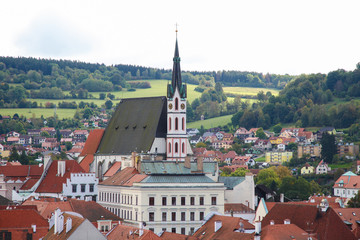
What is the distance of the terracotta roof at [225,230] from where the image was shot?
86375mm

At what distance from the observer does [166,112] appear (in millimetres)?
138125

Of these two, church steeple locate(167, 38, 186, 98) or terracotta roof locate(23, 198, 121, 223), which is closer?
terracotta roof locate(23, 198, 121, 223)

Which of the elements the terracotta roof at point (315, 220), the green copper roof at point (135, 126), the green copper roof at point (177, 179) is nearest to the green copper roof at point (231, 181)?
the green copper roof at point (135, 126)

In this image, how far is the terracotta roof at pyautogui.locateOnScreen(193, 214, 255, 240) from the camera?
283 feet

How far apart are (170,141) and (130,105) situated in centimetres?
1616

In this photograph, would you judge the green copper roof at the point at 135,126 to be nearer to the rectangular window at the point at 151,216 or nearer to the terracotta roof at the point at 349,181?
the rectangular window at the point at 151,216

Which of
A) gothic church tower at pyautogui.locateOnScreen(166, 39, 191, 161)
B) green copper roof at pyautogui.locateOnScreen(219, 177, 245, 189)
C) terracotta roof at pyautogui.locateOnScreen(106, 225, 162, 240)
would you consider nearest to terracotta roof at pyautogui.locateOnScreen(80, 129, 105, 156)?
gothic church tower at pyautogui.locateOnScreen(166, 39, 191, 161)

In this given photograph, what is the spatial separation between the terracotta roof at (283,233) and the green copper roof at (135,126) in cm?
5137

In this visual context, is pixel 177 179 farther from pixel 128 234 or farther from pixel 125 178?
pixel 128 234

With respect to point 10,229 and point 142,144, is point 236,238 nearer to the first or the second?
point 10,229

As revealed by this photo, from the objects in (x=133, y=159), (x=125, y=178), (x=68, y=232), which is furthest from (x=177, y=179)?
(x=68, y=232)

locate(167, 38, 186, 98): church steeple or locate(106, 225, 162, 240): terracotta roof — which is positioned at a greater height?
locate(167, 38, 186, 98): church steeple

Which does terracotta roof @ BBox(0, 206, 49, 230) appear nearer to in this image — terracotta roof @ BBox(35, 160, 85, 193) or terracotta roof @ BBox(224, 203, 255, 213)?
terracotta roof @ BBox(224, 203, 255, 213)

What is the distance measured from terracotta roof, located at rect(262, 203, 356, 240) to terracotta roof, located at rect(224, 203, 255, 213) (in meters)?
23.4
